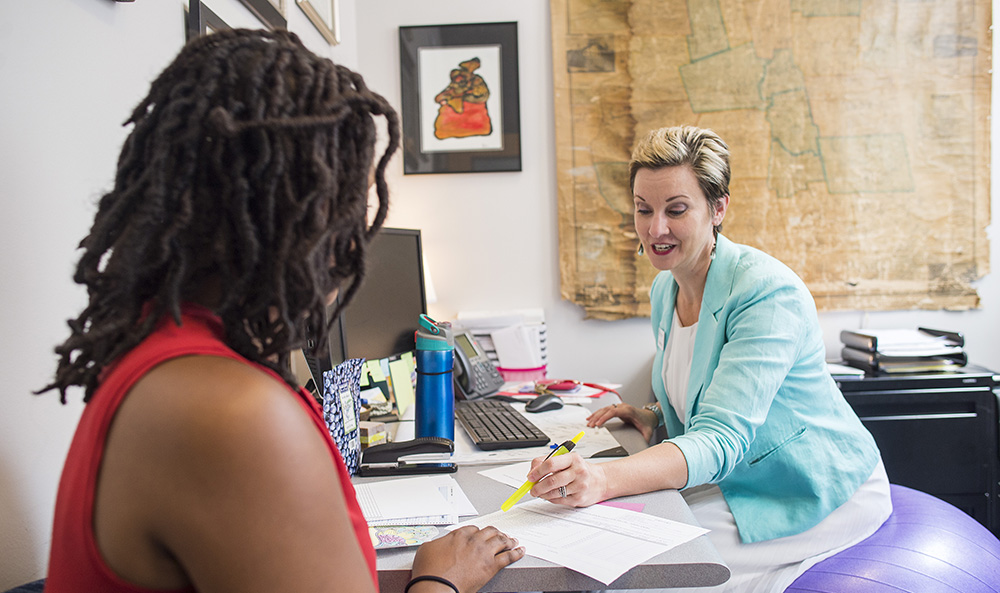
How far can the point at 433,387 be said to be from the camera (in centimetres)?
139

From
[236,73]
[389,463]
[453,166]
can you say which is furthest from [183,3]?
[453,166]

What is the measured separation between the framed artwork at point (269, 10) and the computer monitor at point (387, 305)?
2.08ft

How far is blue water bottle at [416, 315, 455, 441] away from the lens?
4.54ft

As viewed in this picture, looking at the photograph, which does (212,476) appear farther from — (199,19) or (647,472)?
(199,19)

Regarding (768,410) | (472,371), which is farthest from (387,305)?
(768,410)

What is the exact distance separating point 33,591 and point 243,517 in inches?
20.3

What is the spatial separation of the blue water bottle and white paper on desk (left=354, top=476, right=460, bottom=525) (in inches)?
7.4

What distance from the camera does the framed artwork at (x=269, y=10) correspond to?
1.66 metres

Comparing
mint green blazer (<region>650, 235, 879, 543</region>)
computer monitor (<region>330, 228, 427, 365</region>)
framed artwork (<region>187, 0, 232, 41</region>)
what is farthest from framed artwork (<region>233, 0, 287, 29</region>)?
mint green blazer (<region>650, 235, 879, 543</region>)

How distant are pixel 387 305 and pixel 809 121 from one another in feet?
6.50

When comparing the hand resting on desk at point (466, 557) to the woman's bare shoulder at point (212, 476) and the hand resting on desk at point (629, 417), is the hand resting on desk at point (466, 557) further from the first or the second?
the hand resting on desk at point (629, 417)

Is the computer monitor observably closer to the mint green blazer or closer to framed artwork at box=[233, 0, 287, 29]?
framed artwork at box=[233, 0, 287, 29]

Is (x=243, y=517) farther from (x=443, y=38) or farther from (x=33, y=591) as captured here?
(x=443, y=38)

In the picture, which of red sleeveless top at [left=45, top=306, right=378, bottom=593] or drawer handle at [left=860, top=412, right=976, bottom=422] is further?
drawer handle at [left=860, top=412, right=976, bottom=422]
